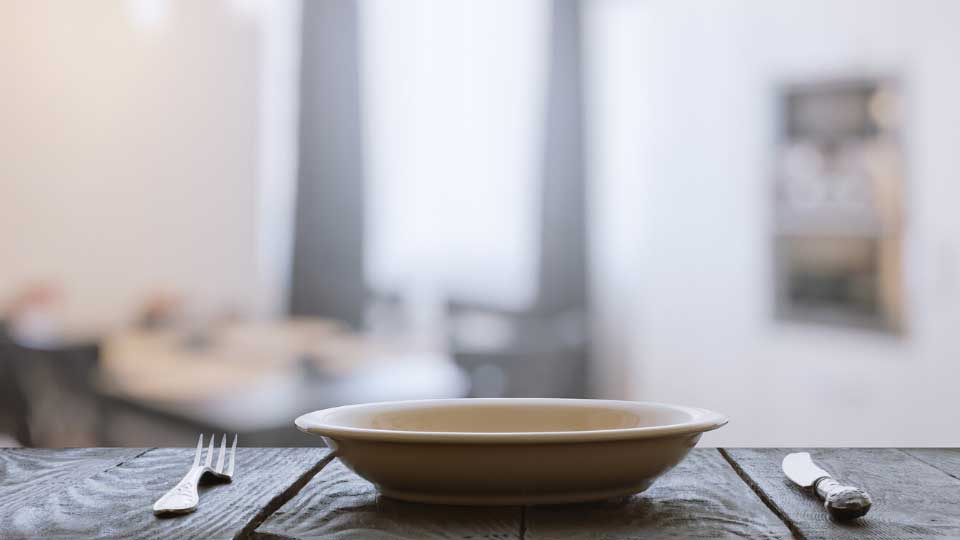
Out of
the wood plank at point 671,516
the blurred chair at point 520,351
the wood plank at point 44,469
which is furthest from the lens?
the blurred chair at point 520,351

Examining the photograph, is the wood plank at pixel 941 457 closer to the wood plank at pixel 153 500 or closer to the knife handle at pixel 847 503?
the knife handle at pixel 847 503

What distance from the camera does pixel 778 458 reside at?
741 mm

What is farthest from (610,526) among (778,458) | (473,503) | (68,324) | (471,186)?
(471,186)

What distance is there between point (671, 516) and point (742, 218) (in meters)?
3.09

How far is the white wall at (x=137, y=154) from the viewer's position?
3.27 meters

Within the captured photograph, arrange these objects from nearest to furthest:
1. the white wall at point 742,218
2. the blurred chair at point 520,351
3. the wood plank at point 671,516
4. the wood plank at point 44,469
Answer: the wood plank at point 671,516 < the wood plank at point 44,469 < the white wall at point 742,218 < the blurred chair at point 520,351

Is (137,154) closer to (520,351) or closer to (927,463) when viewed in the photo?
(520,351)

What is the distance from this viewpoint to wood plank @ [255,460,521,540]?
20.8 inches

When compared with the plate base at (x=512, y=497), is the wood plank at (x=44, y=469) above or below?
below

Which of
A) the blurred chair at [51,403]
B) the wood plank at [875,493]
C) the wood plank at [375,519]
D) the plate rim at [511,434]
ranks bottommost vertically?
the blurred chair at [51,403]

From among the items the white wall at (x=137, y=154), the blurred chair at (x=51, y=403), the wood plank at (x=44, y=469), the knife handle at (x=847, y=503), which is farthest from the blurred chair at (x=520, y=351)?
the knife handle at (x=847, y=503)

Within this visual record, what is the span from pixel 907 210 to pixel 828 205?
0.91ft

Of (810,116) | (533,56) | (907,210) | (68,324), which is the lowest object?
(68,324)

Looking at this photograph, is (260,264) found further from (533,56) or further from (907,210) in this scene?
(907,210)
